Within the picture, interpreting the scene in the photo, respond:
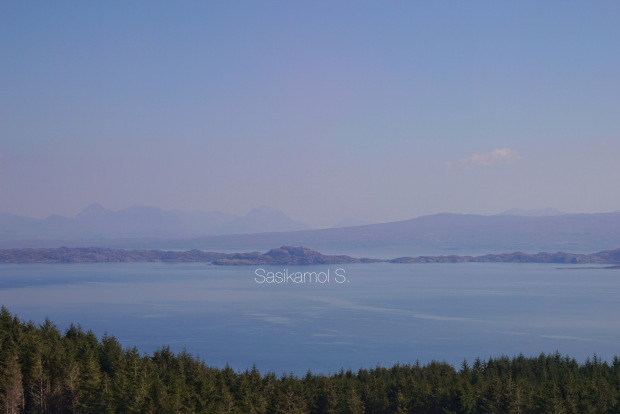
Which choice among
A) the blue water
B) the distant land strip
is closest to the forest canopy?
the blue water

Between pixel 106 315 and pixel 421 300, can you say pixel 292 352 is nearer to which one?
pixel 106 315

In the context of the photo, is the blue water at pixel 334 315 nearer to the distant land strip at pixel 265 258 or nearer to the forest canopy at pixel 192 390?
the forest canopy at pixel 192 390

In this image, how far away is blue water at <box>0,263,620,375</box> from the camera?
43.0m

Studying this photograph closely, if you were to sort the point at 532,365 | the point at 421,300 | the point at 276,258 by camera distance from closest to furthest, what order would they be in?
the point at 532,365
the point at 421,300
the point at 276,258

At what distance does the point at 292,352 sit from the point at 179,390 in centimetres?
2742

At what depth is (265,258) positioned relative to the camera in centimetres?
14725

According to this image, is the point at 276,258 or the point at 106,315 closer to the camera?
the point at 106,315

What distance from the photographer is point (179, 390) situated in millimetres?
14859

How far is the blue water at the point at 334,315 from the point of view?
4297cm

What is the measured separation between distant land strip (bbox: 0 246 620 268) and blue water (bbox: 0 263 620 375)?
133 feet

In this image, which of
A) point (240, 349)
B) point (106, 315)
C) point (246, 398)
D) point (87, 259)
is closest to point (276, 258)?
point (87, 259)

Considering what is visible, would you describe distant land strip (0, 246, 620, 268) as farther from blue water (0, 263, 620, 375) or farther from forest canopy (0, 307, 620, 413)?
forest canopy (0, 307, 620, 413)

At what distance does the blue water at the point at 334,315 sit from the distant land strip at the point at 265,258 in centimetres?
4060

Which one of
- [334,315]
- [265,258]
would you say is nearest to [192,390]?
[334,315]
